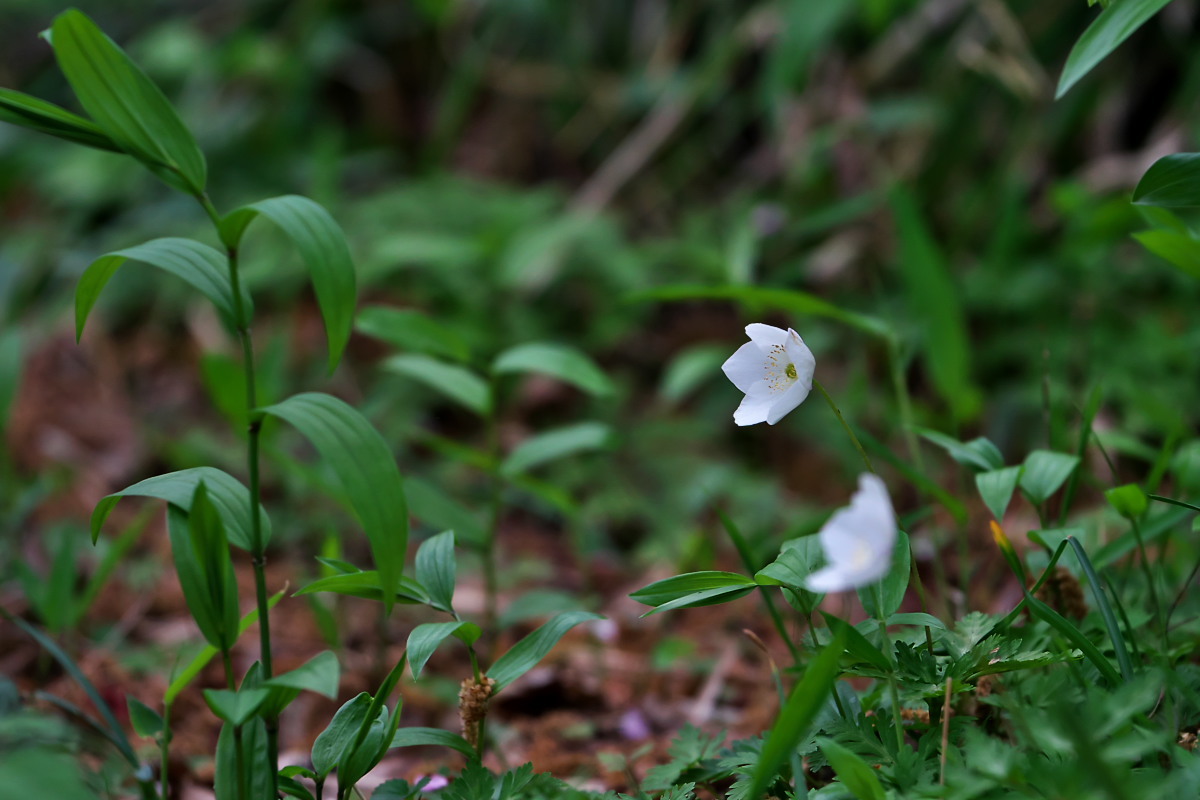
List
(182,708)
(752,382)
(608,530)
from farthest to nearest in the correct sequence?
(608,530) → (182,708) → (752,382)

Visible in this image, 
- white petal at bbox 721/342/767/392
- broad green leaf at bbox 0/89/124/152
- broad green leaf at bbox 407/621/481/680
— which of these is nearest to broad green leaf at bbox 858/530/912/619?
white petal at bbox 721/342/767/392

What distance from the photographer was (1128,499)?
0.90 metres

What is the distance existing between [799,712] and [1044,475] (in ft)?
1.59

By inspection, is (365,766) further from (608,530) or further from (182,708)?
(608,530)

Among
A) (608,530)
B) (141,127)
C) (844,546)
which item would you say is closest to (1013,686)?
(844,546)

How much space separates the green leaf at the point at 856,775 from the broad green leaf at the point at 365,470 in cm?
41

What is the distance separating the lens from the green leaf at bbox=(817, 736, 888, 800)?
2.26 ft

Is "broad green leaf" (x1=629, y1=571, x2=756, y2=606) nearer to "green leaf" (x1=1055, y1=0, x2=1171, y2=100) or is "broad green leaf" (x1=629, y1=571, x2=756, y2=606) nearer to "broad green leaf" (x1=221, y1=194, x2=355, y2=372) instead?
"broad green leaf" (x1=221, y1=194, x2=355, y2=372)

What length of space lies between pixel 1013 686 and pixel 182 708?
120 cm

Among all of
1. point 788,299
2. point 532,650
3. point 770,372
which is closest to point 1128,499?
point 770,372

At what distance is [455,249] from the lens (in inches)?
86.4

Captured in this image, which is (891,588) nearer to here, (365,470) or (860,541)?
(860,541)

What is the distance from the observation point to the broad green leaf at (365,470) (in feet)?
2.48

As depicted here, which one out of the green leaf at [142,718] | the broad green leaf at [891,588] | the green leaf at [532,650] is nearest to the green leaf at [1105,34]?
the broad green leaf at [891,588]
